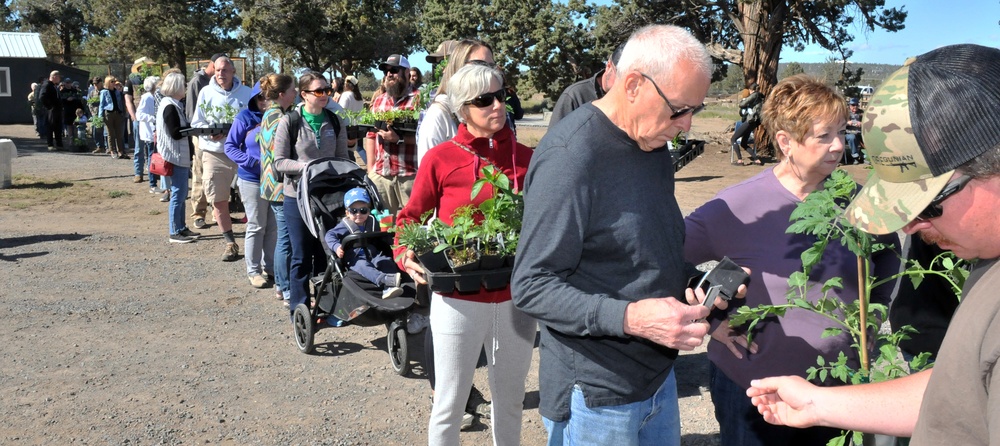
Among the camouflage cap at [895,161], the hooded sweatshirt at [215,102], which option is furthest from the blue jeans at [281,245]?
the camouflage cap at [895,161]

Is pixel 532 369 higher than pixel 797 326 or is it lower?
lower

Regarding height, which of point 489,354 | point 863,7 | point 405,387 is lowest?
point 405,387

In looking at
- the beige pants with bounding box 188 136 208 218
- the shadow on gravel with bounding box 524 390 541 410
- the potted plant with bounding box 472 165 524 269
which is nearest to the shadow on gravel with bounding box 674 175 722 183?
the beige pants with bounding box 188 136 208 218

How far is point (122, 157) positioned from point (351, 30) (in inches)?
1070

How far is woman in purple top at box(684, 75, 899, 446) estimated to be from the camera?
2.75 m

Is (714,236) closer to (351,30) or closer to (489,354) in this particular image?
(489,354)

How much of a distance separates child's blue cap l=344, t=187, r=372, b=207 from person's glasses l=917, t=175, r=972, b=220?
476 cm

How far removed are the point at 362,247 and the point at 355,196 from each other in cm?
37

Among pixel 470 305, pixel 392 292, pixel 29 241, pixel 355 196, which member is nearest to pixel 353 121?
pixel 355 196

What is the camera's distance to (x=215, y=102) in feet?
28.7

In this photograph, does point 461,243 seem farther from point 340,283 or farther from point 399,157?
point 399,157

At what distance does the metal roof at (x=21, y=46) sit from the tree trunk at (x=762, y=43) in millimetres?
26673

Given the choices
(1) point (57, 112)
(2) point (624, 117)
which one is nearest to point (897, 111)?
(2) point (624, 117)

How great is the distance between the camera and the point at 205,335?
6457mm
